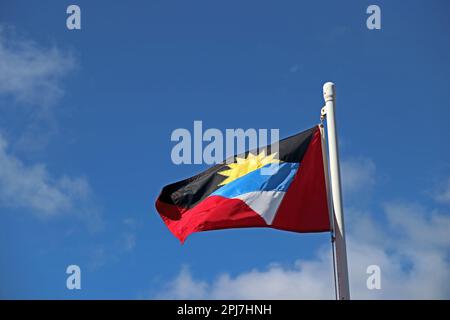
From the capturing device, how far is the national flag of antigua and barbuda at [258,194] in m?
15.5

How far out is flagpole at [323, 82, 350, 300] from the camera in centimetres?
1445

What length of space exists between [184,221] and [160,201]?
3.22 feet

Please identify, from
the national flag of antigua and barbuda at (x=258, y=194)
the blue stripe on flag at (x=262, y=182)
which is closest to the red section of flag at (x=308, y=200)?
the national flag of antigua and barbuda at (x=258, y=194)

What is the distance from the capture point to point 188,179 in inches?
678

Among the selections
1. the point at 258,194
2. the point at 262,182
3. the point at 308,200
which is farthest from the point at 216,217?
the point at 308,200

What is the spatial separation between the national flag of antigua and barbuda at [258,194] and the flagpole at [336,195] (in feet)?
1.35

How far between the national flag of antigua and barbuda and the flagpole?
0.41m

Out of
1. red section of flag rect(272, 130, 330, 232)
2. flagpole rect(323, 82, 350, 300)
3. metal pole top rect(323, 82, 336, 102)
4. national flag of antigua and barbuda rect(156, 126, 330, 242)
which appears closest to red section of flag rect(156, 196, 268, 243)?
national flag of antigua and barbuda rect(156, 126, 330, 242)

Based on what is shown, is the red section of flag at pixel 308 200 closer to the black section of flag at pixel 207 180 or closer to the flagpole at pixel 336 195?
the black section of flag at pixel 207 180

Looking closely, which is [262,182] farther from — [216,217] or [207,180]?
[207,180]

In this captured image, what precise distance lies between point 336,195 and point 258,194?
1826mm

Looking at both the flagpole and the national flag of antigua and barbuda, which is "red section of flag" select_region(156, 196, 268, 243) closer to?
the national flag of antigua and barbuda

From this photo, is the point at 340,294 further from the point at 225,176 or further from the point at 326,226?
the point at 225,176
